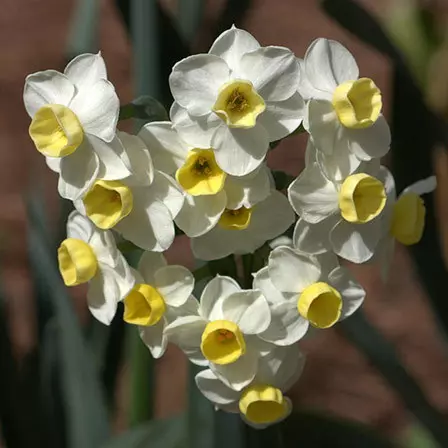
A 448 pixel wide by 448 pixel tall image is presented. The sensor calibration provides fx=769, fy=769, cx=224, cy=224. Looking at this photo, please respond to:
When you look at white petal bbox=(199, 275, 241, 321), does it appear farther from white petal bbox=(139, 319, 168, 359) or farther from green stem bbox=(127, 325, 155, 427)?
green stem bbox=(127, 325, 155, 427)

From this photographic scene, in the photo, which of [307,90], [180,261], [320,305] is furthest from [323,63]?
[180,261]

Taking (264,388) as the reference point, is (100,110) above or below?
above

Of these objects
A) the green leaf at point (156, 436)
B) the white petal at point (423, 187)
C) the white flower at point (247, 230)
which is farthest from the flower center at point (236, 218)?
the green leaf at point (156, 436)

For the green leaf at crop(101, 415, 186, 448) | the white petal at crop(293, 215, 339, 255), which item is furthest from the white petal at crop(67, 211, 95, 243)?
the green leaf at crop(101, 415, 186, 448)

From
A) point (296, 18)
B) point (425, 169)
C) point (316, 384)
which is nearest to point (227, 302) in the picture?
point (425, 169)

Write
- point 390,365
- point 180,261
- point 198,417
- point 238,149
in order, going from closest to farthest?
point 238,149 → point 198,417 → point 390,365 → point 180,261

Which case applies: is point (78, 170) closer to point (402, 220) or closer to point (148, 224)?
point (148, 224)
